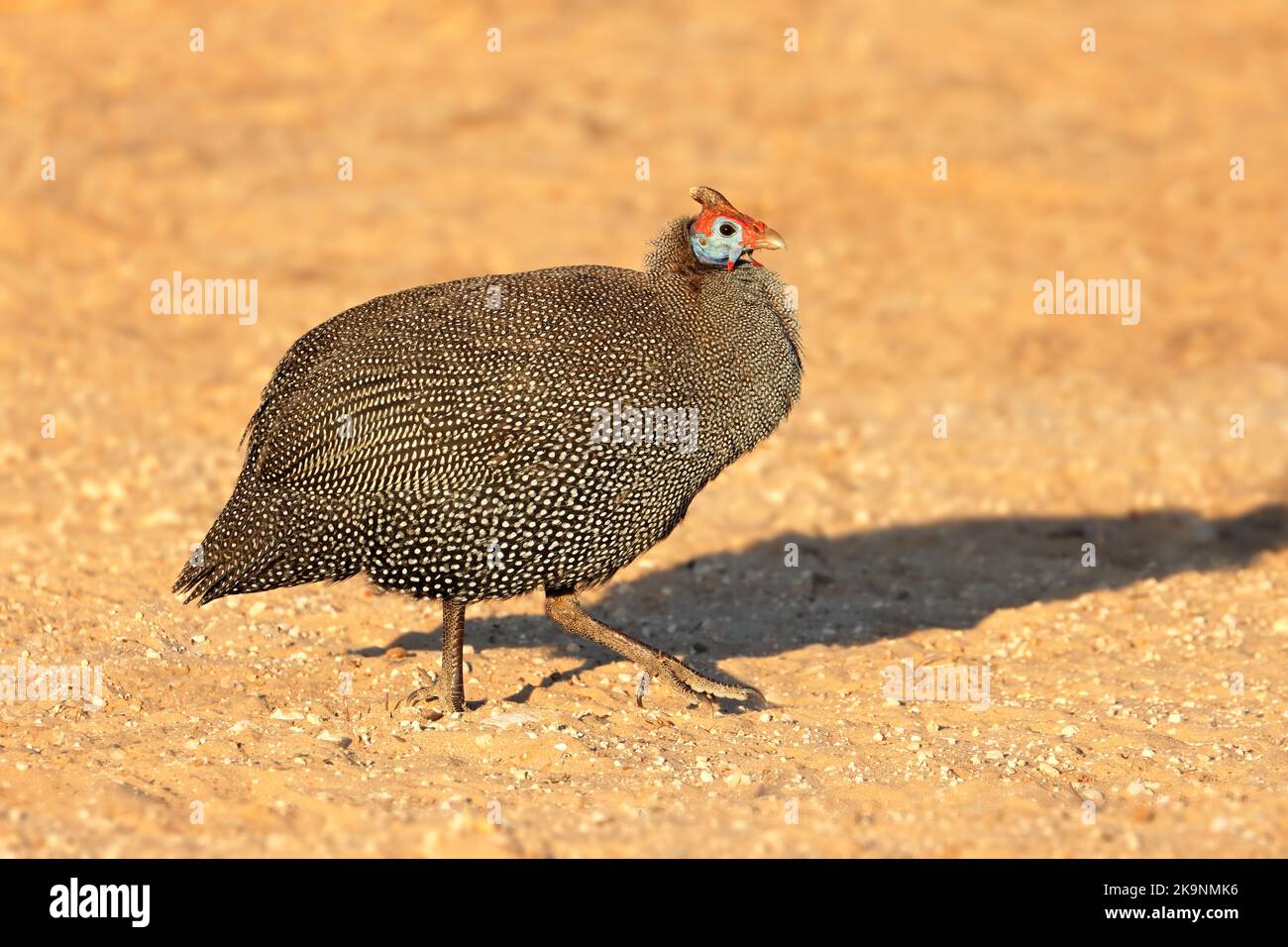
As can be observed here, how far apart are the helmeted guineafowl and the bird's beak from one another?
0.09 ft

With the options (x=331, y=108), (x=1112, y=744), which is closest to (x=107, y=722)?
(x=1112, y=744)

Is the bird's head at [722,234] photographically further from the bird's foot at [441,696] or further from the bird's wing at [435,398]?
the bird's foot at [441,696]

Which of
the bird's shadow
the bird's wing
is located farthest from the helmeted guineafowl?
the bird's shadow

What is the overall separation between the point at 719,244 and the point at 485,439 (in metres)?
1.26

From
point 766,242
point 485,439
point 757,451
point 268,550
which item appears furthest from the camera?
point 757,451

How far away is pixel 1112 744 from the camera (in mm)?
5711

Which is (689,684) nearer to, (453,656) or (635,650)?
(635,650)

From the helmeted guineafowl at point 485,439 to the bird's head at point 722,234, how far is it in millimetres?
121

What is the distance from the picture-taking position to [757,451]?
9219mm

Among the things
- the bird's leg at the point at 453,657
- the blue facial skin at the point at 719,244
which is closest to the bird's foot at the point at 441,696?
the bird's leg at the point at 453,657

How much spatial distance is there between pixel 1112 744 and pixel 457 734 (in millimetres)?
2253

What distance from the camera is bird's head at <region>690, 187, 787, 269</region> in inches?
240

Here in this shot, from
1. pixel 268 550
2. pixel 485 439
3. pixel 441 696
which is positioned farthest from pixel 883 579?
pixel 268 550

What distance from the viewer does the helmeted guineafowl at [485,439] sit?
18.1 feet
